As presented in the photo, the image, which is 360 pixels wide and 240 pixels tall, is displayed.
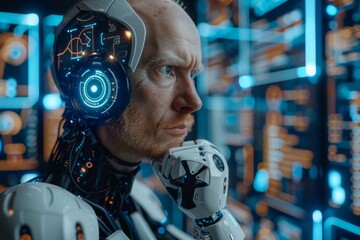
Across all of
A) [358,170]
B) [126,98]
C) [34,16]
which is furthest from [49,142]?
[358,170]

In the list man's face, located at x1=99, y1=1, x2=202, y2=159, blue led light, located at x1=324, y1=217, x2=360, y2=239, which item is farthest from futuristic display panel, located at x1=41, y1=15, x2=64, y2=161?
blue led light, located at x1=324, y1=217, x2=360, y2=239

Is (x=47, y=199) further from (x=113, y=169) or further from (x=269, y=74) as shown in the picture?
(x=269, y=74)

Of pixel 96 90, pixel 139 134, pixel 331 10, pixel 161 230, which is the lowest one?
pixel 161 230

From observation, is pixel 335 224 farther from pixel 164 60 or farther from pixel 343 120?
pixel 164 60

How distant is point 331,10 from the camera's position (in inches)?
61.7

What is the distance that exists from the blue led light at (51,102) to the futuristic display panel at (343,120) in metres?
1.12

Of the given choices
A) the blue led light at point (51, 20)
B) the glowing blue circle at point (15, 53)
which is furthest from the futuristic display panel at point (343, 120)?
the glowing blue circle at point (15, 53)

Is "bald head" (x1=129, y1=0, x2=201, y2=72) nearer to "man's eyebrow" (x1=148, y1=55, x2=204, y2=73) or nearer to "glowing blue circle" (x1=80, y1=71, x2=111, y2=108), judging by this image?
"man's eyebrow" (x1=148, y1=55, x2=204, y2=73)

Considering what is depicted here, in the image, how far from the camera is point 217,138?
2029 mm

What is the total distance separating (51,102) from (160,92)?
0.70 meters

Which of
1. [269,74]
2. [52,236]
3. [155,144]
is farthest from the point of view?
[269,74]

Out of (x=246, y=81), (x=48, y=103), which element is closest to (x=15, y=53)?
(x=48, y=103)

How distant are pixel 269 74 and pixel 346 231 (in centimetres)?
82

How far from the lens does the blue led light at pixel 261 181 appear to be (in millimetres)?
1950
